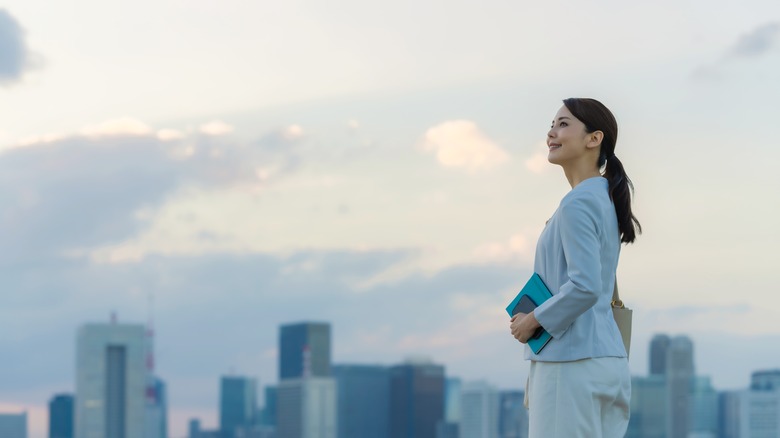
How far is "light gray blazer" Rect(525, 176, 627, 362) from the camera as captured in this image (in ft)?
22.4

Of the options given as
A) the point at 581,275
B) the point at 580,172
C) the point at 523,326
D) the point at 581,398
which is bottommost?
the point at 581,398

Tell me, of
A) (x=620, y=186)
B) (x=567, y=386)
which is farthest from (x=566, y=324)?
(x=620, y=186)

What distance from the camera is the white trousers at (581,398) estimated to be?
6.85 m

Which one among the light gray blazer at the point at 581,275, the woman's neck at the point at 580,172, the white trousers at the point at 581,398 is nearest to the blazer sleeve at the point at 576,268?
the light gray blazer at the point at 581,275

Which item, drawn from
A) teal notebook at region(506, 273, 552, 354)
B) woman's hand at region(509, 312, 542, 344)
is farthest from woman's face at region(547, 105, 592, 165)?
woman's hand at region(509, 312, 542, 344)

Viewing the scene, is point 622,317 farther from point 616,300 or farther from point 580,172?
point 580,172

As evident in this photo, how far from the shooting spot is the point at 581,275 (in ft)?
22.3

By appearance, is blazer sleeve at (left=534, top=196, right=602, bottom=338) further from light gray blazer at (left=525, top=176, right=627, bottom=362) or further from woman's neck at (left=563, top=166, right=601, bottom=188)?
woman's neck at (left=563, top=166, right=601, bottom=188)

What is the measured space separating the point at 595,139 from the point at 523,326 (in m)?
0.92

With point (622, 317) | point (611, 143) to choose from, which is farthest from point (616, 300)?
point (611, 143)

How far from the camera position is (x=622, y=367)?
Result: 698cm

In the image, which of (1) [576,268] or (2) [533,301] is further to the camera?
(2) [533,301]

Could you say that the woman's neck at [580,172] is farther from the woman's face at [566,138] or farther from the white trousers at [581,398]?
the white trousers at [581,398]

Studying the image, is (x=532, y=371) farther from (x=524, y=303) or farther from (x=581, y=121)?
(x=581, y=121)
